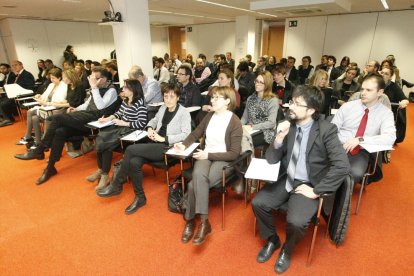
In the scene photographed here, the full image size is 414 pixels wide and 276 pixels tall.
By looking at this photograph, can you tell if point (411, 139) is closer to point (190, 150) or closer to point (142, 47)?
point (190, 150)

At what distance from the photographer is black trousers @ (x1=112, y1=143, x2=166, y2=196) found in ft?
8.77

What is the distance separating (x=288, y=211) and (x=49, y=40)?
37.1 feet

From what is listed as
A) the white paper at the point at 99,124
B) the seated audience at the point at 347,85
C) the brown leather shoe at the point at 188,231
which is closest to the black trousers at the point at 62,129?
the white paper at the point at 99,124

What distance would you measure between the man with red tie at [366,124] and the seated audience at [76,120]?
9.90 feet

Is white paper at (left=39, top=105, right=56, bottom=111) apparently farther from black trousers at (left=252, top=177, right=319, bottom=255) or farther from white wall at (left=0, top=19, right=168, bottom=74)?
white wall at (left=0, top=19, right=168, bottom=74)

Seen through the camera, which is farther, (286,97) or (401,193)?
(286,97)

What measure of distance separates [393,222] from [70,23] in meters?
12.2

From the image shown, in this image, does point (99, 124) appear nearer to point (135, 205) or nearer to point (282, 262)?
point (135, 205)

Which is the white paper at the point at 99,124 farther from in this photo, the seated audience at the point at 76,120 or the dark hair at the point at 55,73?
the dark hair at the point at 55,73

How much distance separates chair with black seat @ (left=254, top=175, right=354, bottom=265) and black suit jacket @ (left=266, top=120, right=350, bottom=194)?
8cm

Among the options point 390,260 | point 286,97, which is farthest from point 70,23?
point 390,260

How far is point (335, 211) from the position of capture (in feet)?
6.81

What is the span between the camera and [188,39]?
539 inches

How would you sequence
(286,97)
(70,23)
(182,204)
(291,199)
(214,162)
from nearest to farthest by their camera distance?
(291,199)
(214,162)
(182,204)
(286,97)
(70,23)
